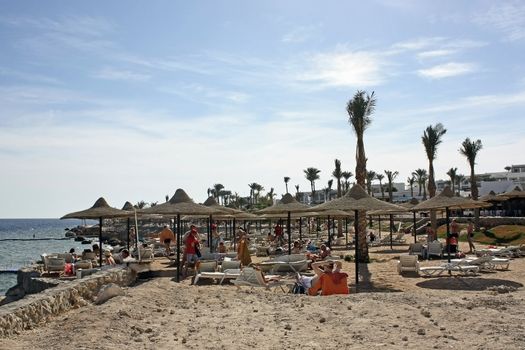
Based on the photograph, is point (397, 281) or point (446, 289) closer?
point (446, 289)

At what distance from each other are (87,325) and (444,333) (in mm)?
5296

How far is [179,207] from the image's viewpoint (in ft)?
52.5

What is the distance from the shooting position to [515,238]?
3109cm

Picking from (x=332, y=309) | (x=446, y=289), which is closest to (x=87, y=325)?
(x=332, y=309)

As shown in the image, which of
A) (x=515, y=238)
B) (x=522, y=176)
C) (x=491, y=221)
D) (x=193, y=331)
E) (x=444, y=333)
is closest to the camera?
(x=444, y=333)

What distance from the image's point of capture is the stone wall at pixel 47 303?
818 cm

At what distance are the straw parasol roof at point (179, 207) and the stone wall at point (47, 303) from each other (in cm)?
335

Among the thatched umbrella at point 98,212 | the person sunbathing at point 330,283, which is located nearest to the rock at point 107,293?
the person sunbathing at point 330,283

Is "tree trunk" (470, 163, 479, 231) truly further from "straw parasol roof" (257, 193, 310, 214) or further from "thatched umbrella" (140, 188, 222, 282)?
"thatched umbrella" (140, 188, 222, 282)

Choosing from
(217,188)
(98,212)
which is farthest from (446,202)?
(217,188)

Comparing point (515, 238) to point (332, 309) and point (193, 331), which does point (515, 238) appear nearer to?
point (332, 309)

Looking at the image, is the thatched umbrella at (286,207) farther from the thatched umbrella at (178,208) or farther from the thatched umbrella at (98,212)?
the thatched umbrella at (98,212)

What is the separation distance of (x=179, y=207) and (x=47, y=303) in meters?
6.93

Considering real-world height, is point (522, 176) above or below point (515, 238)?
above
